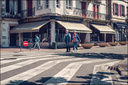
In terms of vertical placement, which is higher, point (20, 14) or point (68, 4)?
point (68, 4)

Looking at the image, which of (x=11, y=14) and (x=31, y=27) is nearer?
(x=31, y=27)

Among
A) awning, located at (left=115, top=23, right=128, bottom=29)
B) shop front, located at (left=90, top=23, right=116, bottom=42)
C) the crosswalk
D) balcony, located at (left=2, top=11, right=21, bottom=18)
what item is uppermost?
balcony, located at (left=2, top=11, right=21, bottom=18)

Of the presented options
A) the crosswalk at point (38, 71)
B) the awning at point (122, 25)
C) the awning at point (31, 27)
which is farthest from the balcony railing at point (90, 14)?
the crosswalk at point (38, 71)

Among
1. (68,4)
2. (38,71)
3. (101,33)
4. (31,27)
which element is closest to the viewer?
(38,71)

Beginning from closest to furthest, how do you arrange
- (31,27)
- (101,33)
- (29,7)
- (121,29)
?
(31,27), (29,7), (101,33), (121,29)

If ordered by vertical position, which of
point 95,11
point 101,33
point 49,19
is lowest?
point 101,33

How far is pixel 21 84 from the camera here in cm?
393

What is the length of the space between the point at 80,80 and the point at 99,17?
2260 centimetres

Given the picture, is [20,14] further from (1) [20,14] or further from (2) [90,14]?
(2) [90,14]

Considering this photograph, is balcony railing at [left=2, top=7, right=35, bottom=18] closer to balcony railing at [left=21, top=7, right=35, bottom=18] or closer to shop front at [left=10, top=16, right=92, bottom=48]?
balcony railing at [left=21, top=7, right=35, bottom=18]

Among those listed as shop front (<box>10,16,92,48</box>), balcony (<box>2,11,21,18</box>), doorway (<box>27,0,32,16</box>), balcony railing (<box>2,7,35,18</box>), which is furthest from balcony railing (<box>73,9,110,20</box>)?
balcony (<box>2,11,21,18</box>)

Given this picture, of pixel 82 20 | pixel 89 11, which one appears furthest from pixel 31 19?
pixel 89 11

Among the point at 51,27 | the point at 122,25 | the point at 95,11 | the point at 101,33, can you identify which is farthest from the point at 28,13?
the point at 122,25

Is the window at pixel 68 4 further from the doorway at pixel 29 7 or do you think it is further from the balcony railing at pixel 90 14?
the doorway at pixel 29 7
